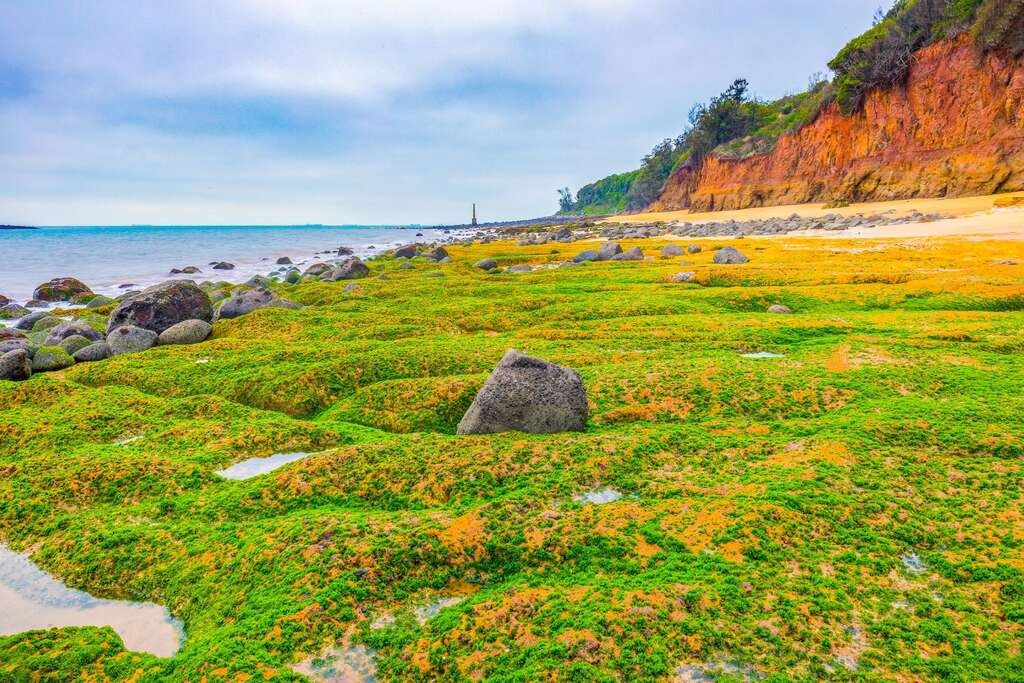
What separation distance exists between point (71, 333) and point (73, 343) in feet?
5.44

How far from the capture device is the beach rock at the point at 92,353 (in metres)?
17.5

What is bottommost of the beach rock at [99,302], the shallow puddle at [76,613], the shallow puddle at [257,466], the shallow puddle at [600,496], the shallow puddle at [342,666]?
the shallow puddle at [76,613]

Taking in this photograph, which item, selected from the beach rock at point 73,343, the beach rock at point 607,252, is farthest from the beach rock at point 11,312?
the beach rock at point 607,252

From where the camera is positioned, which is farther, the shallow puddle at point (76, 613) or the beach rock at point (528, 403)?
the beach rock at point (528, 403)

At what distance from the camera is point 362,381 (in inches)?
489

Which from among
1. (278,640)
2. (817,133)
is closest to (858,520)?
(278,640)

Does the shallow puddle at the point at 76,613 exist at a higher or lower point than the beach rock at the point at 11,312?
lower

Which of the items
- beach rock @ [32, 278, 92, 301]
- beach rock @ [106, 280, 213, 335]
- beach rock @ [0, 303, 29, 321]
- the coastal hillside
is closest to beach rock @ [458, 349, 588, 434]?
beach rock @ [106, 280, 213, 335]

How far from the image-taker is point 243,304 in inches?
909

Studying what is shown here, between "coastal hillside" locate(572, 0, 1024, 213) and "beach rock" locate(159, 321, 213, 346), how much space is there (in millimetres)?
61747

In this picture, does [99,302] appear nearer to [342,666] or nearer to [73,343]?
[73,343]

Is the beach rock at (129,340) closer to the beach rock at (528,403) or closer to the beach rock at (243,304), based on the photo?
the beach rock at (243,304)

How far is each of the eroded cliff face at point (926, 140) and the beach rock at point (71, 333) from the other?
215 ft

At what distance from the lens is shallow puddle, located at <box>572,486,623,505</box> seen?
6.53 m
